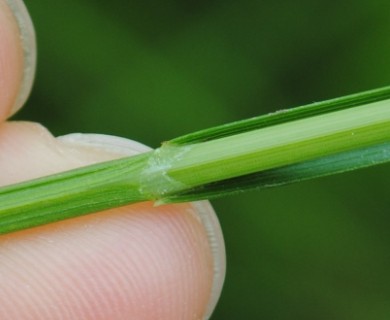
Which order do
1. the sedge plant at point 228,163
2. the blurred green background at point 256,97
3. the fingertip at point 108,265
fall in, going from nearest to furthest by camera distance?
the sedge plant at point 228,163 → the fingertip at point 108,265 → the blurred green background at point 256,97

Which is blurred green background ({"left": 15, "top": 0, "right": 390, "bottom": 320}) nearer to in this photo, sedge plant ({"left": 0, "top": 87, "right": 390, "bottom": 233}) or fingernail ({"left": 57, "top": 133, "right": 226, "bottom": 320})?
fingernail ({"left": 57, "top": 133, "right": 226, "bottom": 320})

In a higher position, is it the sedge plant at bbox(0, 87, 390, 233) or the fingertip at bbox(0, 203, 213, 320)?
the sedge plant at bbox(0, 87, 390, 233)

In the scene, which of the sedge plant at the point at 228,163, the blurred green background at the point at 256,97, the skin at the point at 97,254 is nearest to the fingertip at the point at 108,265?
the skin at the point at 97,254

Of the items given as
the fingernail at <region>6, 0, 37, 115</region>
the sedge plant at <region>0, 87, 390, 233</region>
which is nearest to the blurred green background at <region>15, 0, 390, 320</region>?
the fingernail at <region>6, 0, 37, 115</region>

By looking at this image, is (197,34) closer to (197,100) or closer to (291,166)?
(197,100)

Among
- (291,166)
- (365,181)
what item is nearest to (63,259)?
(291,166)

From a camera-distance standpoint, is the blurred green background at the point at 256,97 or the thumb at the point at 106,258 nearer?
the thumb at the point at 106,258

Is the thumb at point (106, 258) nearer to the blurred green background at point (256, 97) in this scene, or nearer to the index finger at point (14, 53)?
the index finger at point (14, 53)
